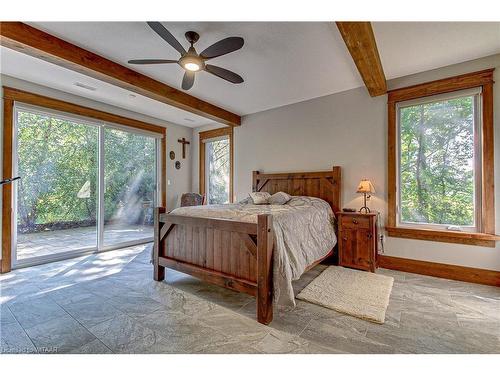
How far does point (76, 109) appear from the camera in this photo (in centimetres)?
375

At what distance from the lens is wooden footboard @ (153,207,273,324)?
1.92 m

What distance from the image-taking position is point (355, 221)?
3.15 m

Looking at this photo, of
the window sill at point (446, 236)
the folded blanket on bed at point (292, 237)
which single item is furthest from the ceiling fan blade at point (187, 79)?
the window sill at point (446, 236)

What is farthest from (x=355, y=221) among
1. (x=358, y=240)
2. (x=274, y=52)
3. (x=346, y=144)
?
(x=274, y=52)

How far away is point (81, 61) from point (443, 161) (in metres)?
4.51

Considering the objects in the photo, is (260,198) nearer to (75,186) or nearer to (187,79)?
(187,79)

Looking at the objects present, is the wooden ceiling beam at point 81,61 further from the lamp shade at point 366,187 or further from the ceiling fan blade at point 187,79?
the lamp shade at point 366,187

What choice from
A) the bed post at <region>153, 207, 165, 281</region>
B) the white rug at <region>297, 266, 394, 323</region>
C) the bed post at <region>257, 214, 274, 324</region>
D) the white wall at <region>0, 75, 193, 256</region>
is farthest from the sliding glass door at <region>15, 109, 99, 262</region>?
the white rug at <region>297, 266, 394, 323</region>

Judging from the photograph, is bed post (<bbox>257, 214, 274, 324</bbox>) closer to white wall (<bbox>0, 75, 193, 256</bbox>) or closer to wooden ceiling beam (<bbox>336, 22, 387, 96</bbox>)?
wooden ceiling beam (<bbox>336, 22, 387, 96</bbox>)

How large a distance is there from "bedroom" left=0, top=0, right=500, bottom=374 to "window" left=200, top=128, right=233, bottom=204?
763 mm

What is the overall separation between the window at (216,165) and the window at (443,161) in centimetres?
315

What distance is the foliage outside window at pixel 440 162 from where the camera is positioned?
283cm
